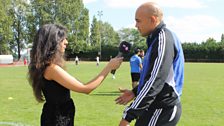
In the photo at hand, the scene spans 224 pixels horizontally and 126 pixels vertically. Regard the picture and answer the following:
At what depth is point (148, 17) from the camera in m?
3.71

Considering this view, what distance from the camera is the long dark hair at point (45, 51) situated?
414 cm

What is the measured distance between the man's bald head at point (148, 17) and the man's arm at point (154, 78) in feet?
0.66

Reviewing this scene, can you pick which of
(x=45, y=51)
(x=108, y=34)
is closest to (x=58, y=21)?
(x=108, y=34)

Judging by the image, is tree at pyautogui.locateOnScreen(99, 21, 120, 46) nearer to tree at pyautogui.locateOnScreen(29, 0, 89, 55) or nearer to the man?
tree at pyautogui.locateOnScreen(29, 0, 89, 55)

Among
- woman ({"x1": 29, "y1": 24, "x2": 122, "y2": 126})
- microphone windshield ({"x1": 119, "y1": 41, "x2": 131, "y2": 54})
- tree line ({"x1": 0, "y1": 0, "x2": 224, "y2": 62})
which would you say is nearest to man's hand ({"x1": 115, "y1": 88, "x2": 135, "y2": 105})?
woman ({"x1": 29, "y1": 24, "x2": 122, "y2": 126})

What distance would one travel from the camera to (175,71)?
3.75m

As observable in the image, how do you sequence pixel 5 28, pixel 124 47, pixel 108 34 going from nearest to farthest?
pixel 124 47
pixel 5 28
pixel 108 34

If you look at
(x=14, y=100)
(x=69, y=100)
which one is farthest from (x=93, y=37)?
(x=69, y=100)

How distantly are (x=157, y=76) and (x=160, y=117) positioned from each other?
0.46 meters

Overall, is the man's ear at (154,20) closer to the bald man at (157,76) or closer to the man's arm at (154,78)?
the bald man at (157,76)

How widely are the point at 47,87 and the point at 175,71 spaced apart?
1355 millimetres

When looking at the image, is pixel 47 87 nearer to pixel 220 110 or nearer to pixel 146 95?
pixel 146 95

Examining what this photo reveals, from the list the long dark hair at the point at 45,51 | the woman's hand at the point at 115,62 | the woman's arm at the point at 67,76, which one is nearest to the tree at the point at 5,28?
the long dark hair at the point at 45,51

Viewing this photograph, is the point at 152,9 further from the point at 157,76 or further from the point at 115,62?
the point at 115,62
